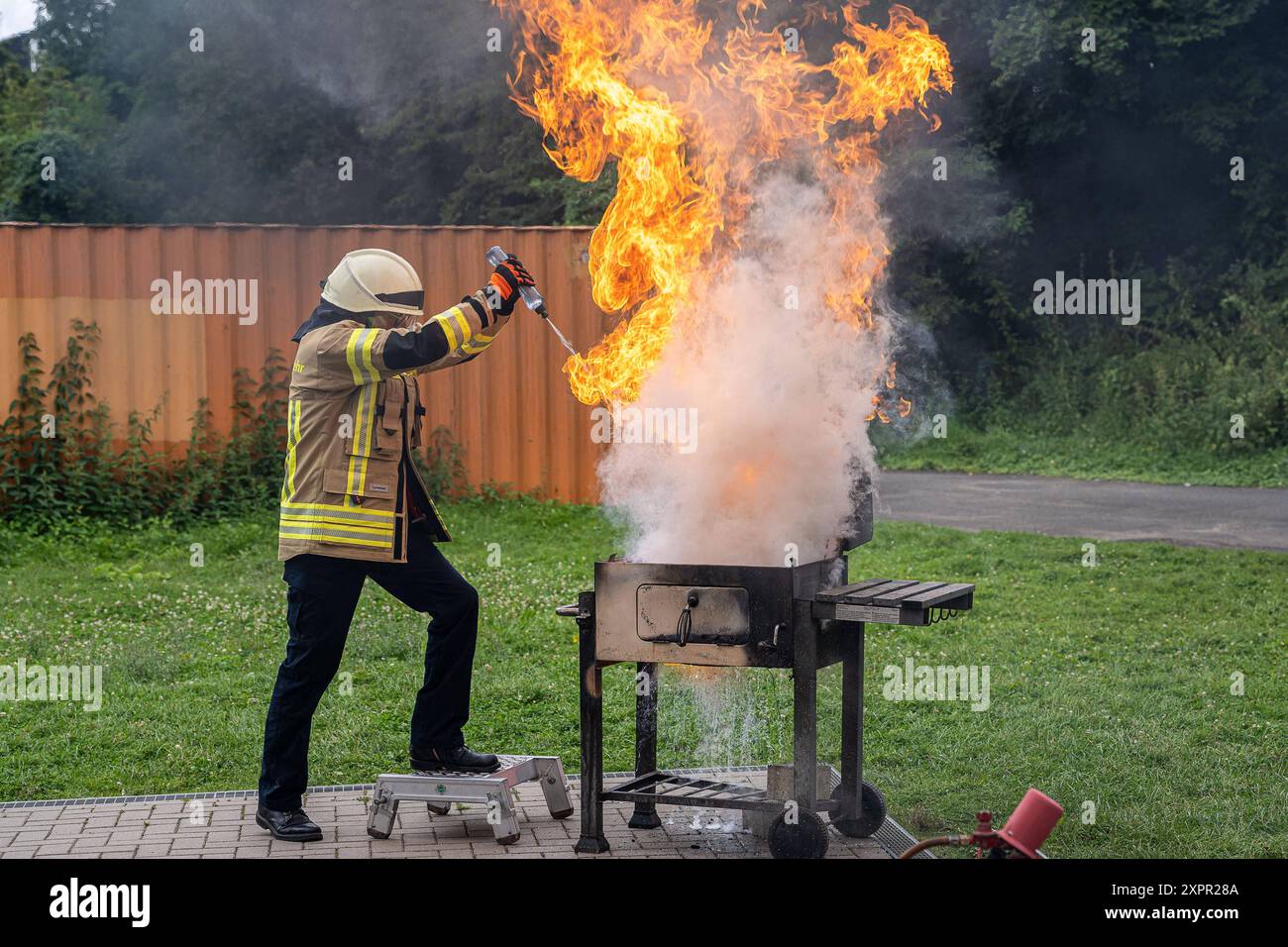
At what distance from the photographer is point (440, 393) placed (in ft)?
47.1

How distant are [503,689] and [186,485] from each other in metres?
6.68

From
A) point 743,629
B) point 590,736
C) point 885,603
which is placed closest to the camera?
point 885,603

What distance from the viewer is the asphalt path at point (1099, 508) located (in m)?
13.0

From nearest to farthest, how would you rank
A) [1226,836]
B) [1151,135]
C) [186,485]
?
[1226,836] → [186,485] → [1151,135]

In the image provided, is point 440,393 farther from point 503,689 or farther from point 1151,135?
point 1151,135

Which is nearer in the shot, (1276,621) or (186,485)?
(1276,621)

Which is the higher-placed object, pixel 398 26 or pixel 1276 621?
pixel 398 26

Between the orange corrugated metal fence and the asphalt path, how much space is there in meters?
3.59

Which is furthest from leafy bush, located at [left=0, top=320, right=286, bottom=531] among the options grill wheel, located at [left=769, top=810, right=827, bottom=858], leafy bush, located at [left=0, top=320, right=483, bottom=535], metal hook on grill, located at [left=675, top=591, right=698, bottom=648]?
grill wheel, located at [left=769, top=810, right=827, bottom=858]

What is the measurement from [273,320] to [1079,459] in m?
10.6

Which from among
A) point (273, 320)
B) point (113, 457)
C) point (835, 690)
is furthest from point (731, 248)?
point (113, 457)

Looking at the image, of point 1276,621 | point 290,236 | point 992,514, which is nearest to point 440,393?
point 290,236

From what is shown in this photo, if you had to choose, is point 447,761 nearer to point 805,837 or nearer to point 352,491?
point 352,491

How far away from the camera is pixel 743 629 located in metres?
5.12
